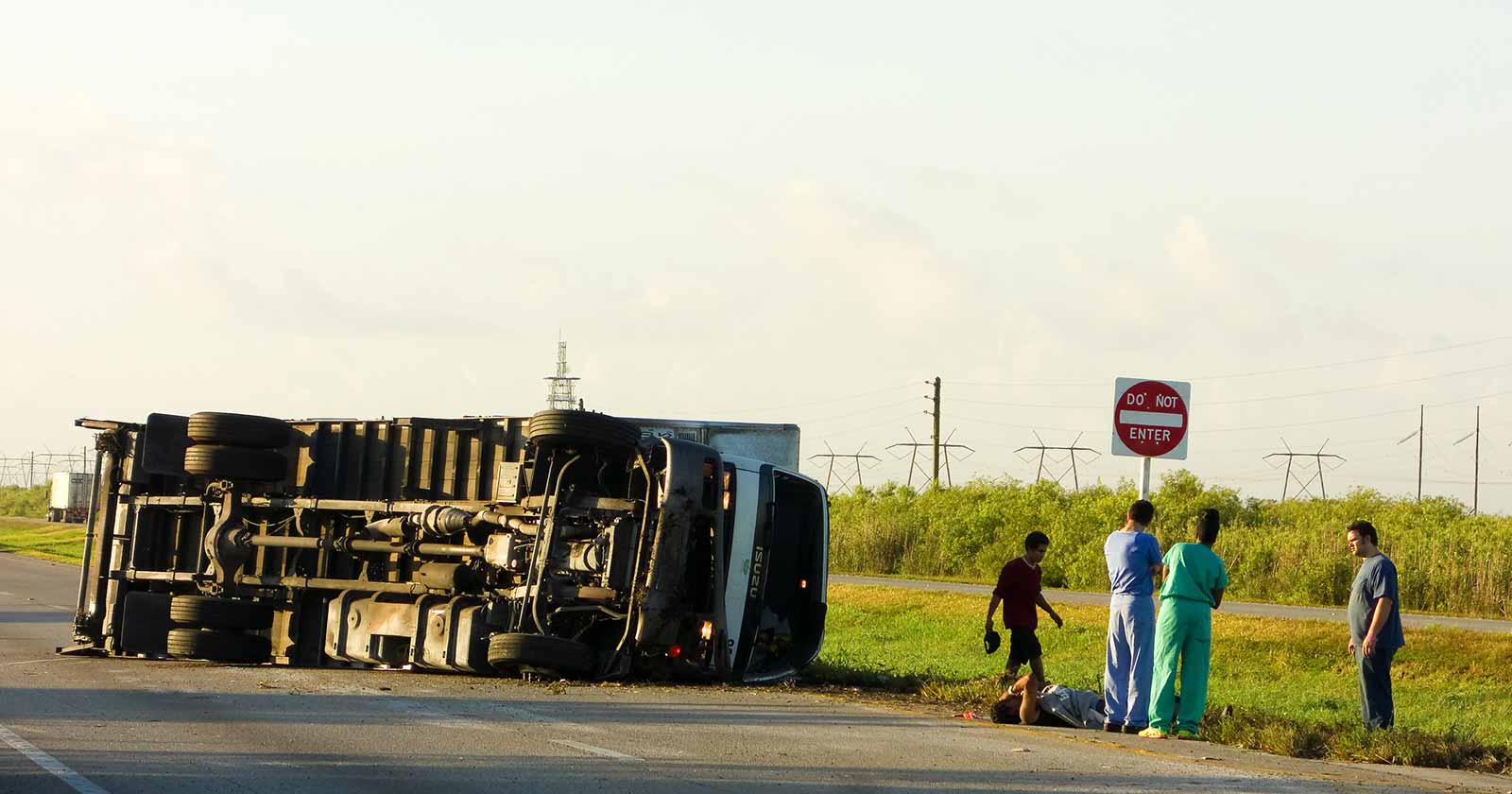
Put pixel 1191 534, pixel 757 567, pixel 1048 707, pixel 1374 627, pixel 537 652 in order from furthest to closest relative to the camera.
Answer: pixel 1191 534, pixel 757 567, pixel 537 652, pixel 1048 707, pixel 1374 627

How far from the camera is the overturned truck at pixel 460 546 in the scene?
14.3m

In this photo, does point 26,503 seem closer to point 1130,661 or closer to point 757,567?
→ point 757,567

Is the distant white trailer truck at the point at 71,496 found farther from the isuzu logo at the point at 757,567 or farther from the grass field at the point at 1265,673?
the isuzu logo at the point at 757,567

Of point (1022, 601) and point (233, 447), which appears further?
point (233, 447)

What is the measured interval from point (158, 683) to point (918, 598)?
1944 centimetres

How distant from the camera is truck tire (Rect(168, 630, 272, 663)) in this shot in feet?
55.3

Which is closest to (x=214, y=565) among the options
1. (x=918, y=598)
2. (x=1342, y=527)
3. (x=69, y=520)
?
(x=918, y=598)

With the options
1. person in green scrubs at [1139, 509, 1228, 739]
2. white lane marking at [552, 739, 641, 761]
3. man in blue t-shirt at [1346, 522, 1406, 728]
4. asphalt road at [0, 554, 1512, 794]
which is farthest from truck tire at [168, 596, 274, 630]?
man in blue t-shirt at [1346, 522, 1406, 728]

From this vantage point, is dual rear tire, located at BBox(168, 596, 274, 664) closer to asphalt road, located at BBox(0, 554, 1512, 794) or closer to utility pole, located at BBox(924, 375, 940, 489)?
asphalt road, located at BBox(0, 554, 1512, 794)

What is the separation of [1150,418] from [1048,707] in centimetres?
261

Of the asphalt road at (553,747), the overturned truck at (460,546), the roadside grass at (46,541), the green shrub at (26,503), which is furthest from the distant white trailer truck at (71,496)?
the asphalt road at (553,747)

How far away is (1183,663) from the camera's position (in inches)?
451

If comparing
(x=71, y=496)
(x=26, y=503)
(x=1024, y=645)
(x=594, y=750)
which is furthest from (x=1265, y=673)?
(x=26, y=503)

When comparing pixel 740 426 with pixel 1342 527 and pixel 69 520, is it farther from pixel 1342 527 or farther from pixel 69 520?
pixel 69 520
